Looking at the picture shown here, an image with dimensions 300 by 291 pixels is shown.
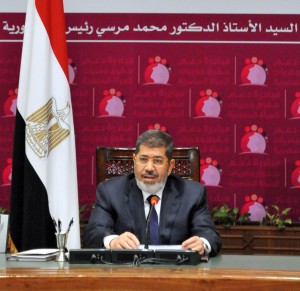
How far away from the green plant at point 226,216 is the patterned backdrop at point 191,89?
0.54 feet

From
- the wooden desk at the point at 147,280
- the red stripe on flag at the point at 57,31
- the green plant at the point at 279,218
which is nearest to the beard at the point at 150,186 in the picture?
the wooden desk at the point at 147,280

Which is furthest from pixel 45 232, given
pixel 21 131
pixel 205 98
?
pixel 205 98

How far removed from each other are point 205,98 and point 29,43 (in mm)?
1430

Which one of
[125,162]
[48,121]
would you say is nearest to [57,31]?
[48,121]

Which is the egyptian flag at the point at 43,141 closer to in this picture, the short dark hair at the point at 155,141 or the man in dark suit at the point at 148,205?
the man in dark suit at the point at 148,205

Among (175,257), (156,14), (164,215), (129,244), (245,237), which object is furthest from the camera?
(156,14)

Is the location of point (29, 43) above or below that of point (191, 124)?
above

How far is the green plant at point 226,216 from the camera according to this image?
198 inches

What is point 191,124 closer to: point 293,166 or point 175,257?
point 293,166

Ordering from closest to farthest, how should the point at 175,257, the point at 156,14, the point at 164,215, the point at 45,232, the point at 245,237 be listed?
the point at 175,257, the point at 164,215, the point at 45,232, the point at 245,237, the point at 156,14

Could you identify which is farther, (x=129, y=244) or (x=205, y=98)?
(x=205, y=98)

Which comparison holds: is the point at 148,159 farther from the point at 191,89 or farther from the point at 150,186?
the point at 191,89

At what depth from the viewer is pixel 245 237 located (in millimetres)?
5012

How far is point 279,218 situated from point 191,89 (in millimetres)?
1204
